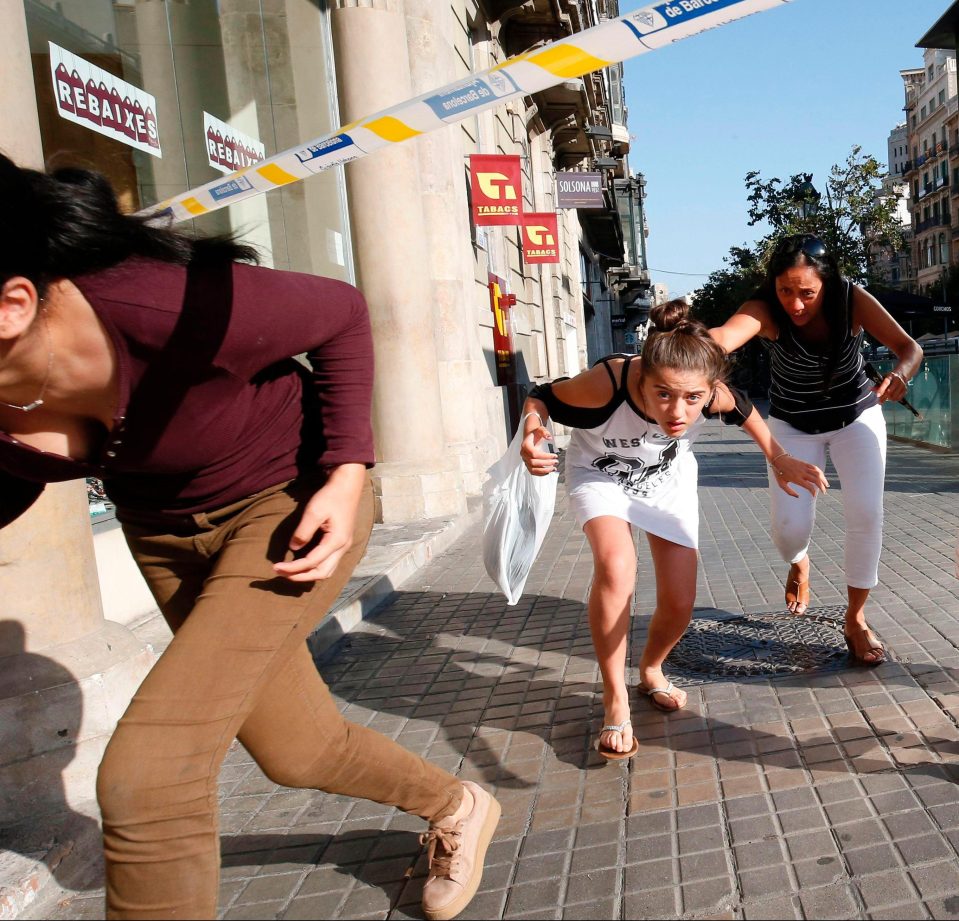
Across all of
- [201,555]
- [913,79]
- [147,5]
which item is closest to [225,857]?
[201,555]

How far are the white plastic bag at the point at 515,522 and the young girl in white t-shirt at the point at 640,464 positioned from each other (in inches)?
8.4

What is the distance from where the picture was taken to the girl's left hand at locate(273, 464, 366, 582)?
2.04m

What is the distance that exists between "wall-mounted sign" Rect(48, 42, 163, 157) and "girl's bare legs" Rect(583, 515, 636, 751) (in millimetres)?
4319

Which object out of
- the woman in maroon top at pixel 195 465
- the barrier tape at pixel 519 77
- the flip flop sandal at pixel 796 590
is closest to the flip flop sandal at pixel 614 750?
the woman in maroon top at pixel 195 465

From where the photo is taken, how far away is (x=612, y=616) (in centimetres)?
354

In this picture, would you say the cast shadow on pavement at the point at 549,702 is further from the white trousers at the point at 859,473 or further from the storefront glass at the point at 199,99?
the storefront glass at the point at 199,99

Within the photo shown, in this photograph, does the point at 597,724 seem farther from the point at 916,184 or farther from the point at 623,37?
the point at 916,184

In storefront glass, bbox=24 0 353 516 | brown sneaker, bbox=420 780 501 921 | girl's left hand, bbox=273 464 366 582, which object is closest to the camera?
girl's left hand, bbox=273 464 366 582

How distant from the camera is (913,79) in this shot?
394 feet

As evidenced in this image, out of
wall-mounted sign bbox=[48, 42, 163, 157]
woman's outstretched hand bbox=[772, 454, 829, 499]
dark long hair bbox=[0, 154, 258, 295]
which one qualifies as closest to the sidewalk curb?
woman's outstretched hand bbox=[772, 454, 829, 499]

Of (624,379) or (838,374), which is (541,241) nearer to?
(838,374)

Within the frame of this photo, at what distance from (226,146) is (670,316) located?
5649 millimetres

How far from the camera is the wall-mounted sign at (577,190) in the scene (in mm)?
22609

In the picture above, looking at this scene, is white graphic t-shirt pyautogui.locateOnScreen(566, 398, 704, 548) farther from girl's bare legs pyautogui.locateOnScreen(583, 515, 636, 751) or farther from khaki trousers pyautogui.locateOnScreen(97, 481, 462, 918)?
khaki trousers pyautogui.locateOnScreen(97, 481, 462, 918)
